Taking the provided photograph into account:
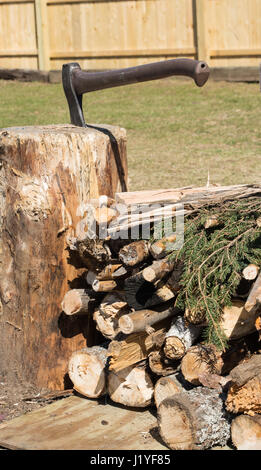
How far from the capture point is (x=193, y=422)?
3215mm

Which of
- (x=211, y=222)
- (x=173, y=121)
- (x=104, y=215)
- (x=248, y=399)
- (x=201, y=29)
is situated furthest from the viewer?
(x=201, y=29)

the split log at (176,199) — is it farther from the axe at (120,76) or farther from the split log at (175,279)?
the axe at (120,76)

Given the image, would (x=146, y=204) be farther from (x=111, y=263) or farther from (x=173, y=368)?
(x=173, y=368)

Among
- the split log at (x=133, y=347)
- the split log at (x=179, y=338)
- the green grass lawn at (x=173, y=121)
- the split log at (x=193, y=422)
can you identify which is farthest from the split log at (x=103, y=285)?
the green grass lawn at (x=173, y=121)

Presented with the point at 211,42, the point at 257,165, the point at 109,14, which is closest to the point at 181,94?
the point at 211,42

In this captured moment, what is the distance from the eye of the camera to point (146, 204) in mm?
3932

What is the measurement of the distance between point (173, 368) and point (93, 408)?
0.49 metres

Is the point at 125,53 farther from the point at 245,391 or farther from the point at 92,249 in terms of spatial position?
the point at 245,391

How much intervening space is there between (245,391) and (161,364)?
59cm

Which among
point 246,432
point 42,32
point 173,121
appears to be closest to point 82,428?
point 246,432

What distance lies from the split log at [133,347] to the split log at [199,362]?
0.20 m

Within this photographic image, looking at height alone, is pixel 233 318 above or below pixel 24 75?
below

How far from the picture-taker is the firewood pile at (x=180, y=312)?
10.7 ft

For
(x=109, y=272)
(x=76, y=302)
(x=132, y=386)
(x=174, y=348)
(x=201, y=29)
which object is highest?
(x=201, y=29)
